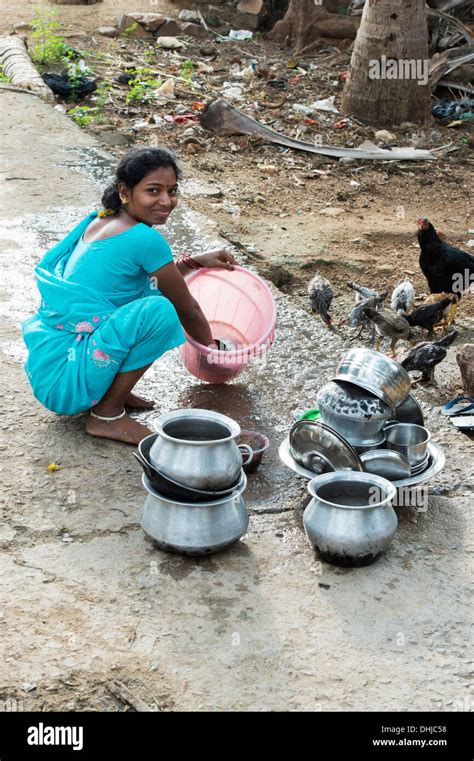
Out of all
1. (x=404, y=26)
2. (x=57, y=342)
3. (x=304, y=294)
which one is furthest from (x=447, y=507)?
(x=404, y=26)

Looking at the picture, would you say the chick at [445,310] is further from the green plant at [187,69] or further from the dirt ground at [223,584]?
the green plant at [187,69]

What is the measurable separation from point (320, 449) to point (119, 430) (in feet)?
3.13

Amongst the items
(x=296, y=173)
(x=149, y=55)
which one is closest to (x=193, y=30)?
(x=149, y=55)

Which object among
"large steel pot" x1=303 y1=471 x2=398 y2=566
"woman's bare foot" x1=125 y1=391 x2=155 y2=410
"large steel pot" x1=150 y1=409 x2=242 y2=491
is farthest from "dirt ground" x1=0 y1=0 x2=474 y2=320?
"large steel pot" x1=150 y1=409 x2=242 y2=491

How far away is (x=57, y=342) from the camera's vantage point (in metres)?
3.87

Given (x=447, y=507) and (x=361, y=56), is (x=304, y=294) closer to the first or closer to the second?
(x=447, y=507)

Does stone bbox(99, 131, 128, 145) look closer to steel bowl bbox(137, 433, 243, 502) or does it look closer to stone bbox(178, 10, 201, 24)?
stone bbox(178, 10, 201, 24)

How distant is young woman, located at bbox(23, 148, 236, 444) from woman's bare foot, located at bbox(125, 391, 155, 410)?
0.29 m

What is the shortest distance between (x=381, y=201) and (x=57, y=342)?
17.4 ft

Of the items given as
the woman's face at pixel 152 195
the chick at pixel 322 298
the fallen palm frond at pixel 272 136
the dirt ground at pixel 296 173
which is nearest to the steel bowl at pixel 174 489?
the woman's face at pixel 152 195

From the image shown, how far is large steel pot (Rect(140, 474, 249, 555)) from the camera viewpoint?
3143mm

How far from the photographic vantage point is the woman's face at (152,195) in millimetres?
3785

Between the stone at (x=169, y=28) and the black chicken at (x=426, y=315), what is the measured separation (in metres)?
9.27

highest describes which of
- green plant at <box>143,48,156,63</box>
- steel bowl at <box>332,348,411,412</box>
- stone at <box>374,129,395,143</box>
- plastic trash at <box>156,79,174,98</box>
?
green plant at <box>143,48,156,63</box>
